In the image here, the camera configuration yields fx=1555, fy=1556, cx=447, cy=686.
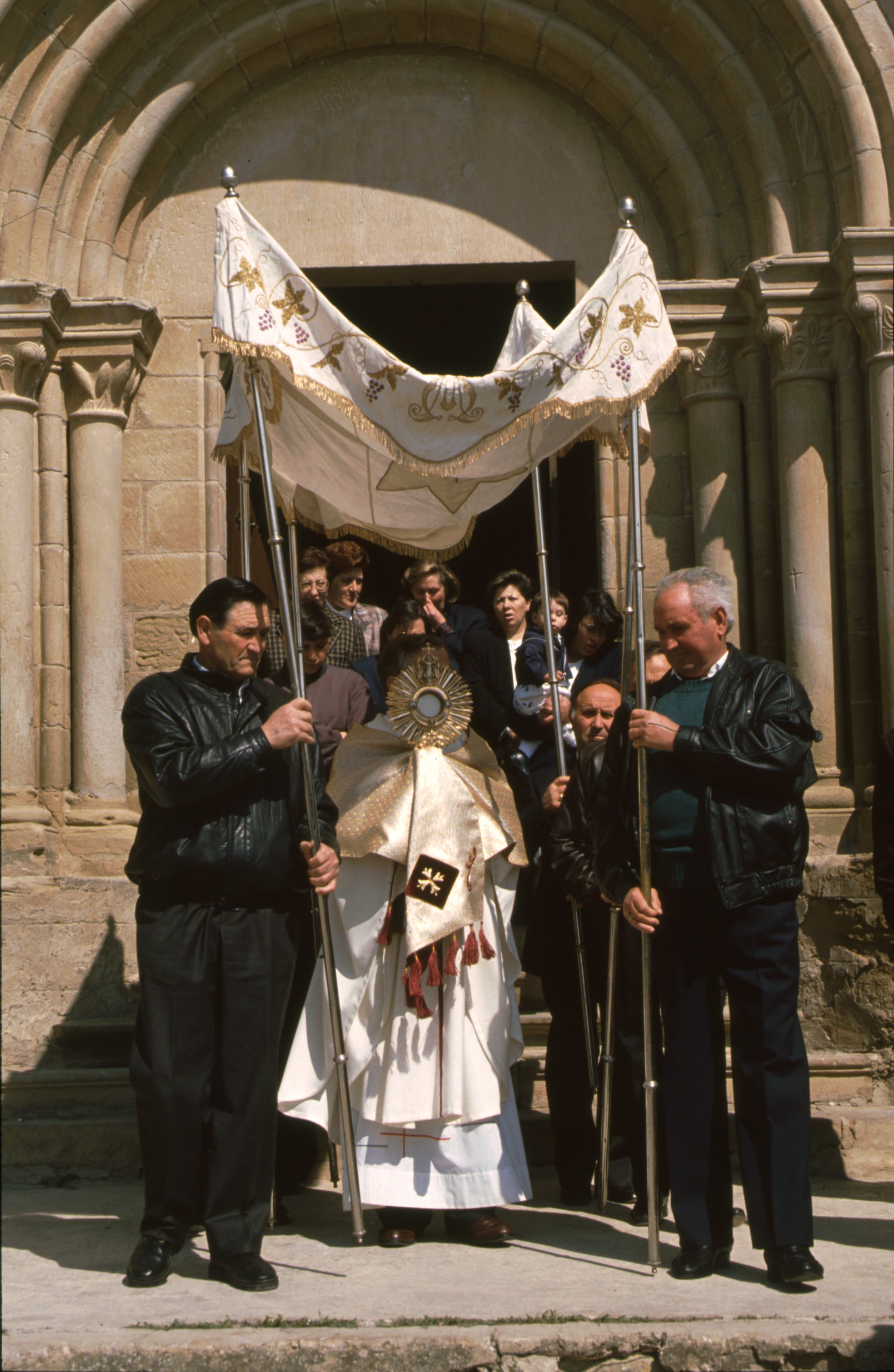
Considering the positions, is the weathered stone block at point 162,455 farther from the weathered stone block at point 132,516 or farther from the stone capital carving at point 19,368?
the stone capital carving at point 19,368

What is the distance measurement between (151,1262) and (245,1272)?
0.27 metres

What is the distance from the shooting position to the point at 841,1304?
159 inches

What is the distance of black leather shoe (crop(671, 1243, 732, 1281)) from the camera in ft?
14.2

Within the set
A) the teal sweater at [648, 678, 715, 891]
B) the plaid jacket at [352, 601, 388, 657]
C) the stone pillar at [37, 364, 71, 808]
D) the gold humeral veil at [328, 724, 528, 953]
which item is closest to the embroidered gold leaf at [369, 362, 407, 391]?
the gold humeral veil at [328, 724, 528, 953]

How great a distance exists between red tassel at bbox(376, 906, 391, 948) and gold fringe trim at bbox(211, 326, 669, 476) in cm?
147

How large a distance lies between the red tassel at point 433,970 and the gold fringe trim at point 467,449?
5.16 feet

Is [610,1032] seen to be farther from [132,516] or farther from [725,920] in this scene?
[132,516]

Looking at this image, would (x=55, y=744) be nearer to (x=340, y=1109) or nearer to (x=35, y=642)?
(x=35, y=642)

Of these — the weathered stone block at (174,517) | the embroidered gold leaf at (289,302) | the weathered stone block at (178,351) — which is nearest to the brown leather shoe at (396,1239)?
the embroidered gold leaf at (289,302)

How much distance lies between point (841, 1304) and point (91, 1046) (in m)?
3.34

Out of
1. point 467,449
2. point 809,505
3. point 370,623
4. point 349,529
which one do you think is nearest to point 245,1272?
point 467,449

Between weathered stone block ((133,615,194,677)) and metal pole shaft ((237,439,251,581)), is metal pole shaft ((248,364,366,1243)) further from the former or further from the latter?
weathered stone block ((133,615,194,677))

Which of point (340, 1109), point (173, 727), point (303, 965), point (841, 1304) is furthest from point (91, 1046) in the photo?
point (841, 1304)

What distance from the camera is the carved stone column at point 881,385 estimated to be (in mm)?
6691
